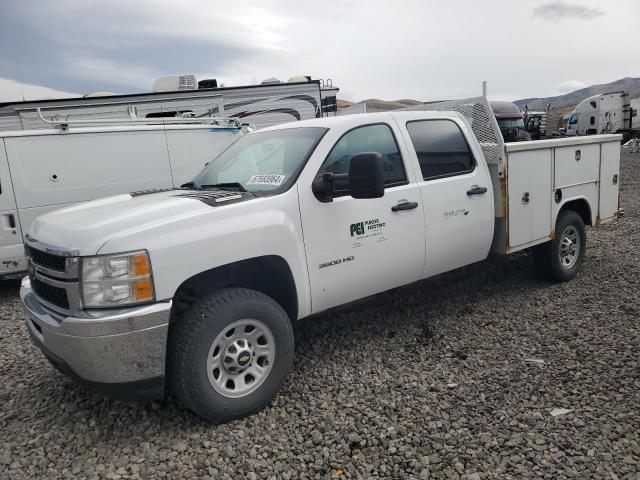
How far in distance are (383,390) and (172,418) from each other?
4.65 ft

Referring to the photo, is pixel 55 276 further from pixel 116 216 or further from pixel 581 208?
pixel 581 208

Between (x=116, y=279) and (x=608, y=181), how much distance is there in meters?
5.65

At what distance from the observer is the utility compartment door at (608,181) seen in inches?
233

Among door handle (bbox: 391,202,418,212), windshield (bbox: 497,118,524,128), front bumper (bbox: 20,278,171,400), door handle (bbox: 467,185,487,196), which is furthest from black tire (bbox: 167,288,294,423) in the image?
windshield (bbox: 497,118,524,128)

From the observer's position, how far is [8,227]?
6250 mm

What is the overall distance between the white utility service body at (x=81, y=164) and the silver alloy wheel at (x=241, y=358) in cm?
444

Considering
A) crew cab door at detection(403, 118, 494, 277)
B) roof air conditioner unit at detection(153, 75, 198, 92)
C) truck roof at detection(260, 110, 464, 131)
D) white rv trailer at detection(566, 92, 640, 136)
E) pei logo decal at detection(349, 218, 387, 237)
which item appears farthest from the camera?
white rv trailer at detection(566, 92, 640, 136)

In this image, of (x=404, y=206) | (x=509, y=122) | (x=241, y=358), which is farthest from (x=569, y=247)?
(x=509, y=122)

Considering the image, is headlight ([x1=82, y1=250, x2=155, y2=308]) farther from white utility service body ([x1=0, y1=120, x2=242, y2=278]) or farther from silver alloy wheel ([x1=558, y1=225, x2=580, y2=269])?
silver alloy wheel ([x1=558, y1=225, x2=580, y2=269])

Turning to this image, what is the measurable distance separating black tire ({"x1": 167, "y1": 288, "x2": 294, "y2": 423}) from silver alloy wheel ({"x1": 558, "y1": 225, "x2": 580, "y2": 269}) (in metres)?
3.75

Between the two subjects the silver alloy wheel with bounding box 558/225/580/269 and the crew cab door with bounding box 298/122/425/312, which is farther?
the silver alloy wheel with bounding box 558/225/580/269

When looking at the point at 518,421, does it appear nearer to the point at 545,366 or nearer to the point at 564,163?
the point at 545,366

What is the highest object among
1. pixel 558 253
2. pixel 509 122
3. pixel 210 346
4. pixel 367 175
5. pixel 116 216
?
pixel 509 122

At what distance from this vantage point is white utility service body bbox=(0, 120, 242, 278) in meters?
6.25
